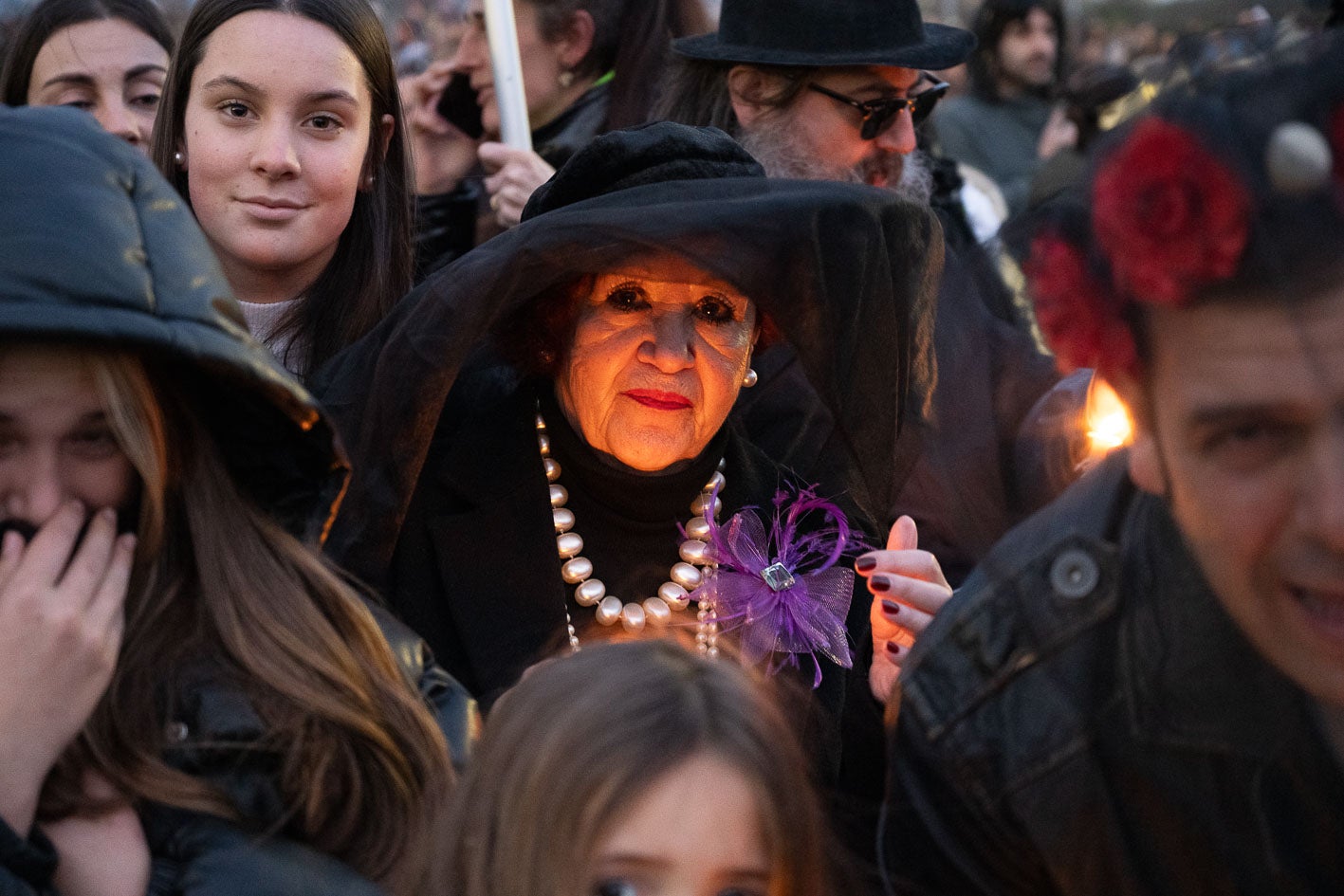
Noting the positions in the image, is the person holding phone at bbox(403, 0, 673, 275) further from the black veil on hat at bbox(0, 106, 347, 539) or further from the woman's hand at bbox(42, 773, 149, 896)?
the woman's hand at bbox(42, 773, 149, 896)

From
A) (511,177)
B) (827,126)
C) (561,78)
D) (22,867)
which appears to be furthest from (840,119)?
(22,867)

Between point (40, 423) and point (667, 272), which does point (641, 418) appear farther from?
point (40, 423)

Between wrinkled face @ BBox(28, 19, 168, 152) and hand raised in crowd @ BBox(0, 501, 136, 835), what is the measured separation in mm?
2132

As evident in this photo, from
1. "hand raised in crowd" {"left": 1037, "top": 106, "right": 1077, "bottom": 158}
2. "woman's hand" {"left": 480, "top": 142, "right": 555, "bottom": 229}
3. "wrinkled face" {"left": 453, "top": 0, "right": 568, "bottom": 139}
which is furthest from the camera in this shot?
"hand raised in crowd" {"left": 1037, "top": 106, "right": 1077, "bottom": 158}

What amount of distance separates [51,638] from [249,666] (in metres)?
0.25

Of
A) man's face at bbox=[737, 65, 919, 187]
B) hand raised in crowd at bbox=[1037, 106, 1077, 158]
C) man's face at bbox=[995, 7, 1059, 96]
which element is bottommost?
man's face at bbox=[737, 65, 919, 187]

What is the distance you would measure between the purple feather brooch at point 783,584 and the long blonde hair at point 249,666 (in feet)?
2.49

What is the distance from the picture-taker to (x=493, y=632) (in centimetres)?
274

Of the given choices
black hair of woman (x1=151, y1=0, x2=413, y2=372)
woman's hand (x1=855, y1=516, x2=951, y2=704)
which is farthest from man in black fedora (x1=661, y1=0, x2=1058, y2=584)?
black hair of woman (x1=151, y1=0, x2=413, y2=372)

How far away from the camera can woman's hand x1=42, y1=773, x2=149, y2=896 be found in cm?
184

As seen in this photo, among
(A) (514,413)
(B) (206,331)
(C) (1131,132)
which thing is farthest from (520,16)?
(C) (1131,132)

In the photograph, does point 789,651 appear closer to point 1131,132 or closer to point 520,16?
point 1131,132

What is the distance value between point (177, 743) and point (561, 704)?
485 mm

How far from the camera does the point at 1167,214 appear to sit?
4.36 ft
